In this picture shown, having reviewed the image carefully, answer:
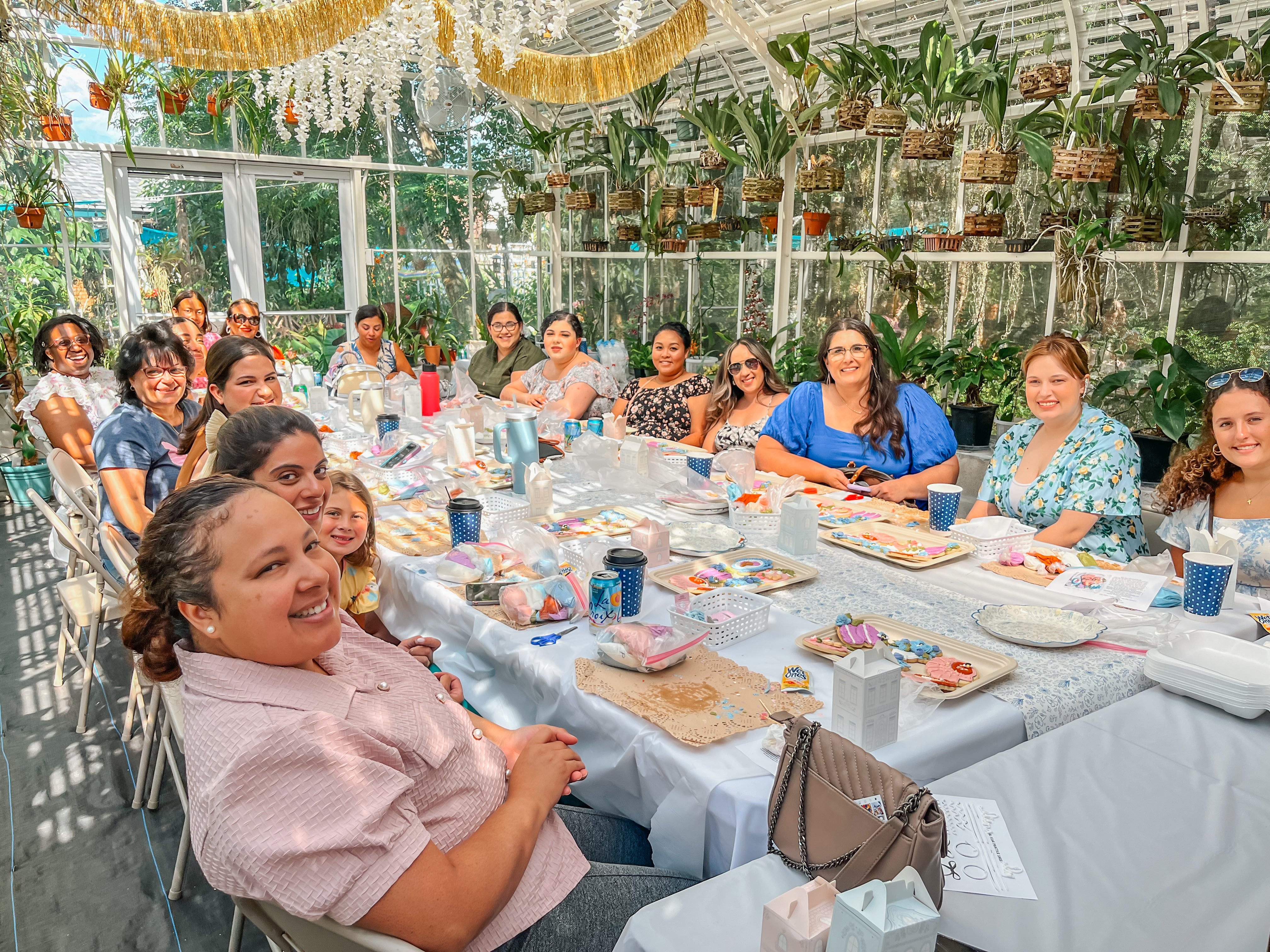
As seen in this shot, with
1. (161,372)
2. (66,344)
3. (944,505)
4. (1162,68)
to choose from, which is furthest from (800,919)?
(66,344)

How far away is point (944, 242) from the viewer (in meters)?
5.12

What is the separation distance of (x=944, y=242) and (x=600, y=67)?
225 centimetres

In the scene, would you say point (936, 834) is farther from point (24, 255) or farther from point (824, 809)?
point (24, 255)

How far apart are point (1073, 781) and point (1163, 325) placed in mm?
3952

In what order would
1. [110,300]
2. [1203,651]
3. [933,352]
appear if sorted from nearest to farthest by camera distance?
[1203,651] → [933,352] → [110,300]

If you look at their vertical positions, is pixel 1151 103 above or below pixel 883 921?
above

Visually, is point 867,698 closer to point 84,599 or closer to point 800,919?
point 800,919

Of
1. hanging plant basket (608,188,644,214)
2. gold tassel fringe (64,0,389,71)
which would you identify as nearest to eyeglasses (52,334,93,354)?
gold tassel fringe (64,0,389,71)

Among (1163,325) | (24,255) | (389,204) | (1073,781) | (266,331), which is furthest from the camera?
(389,204)

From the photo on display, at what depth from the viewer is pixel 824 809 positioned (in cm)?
102

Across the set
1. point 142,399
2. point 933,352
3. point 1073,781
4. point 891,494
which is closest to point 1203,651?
point 1073,781

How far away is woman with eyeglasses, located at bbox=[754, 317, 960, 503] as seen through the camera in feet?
11.1

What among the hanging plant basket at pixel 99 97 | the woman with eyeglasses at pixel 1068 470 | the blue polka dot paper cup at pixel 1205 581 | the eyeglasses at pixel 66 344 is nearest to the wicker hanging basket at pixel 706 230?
the woman with eyeglasses at pixel 1068 470

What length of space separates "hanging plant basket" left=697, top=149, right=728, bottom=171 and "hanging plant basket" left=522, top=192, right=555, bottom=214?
6.66 ft
